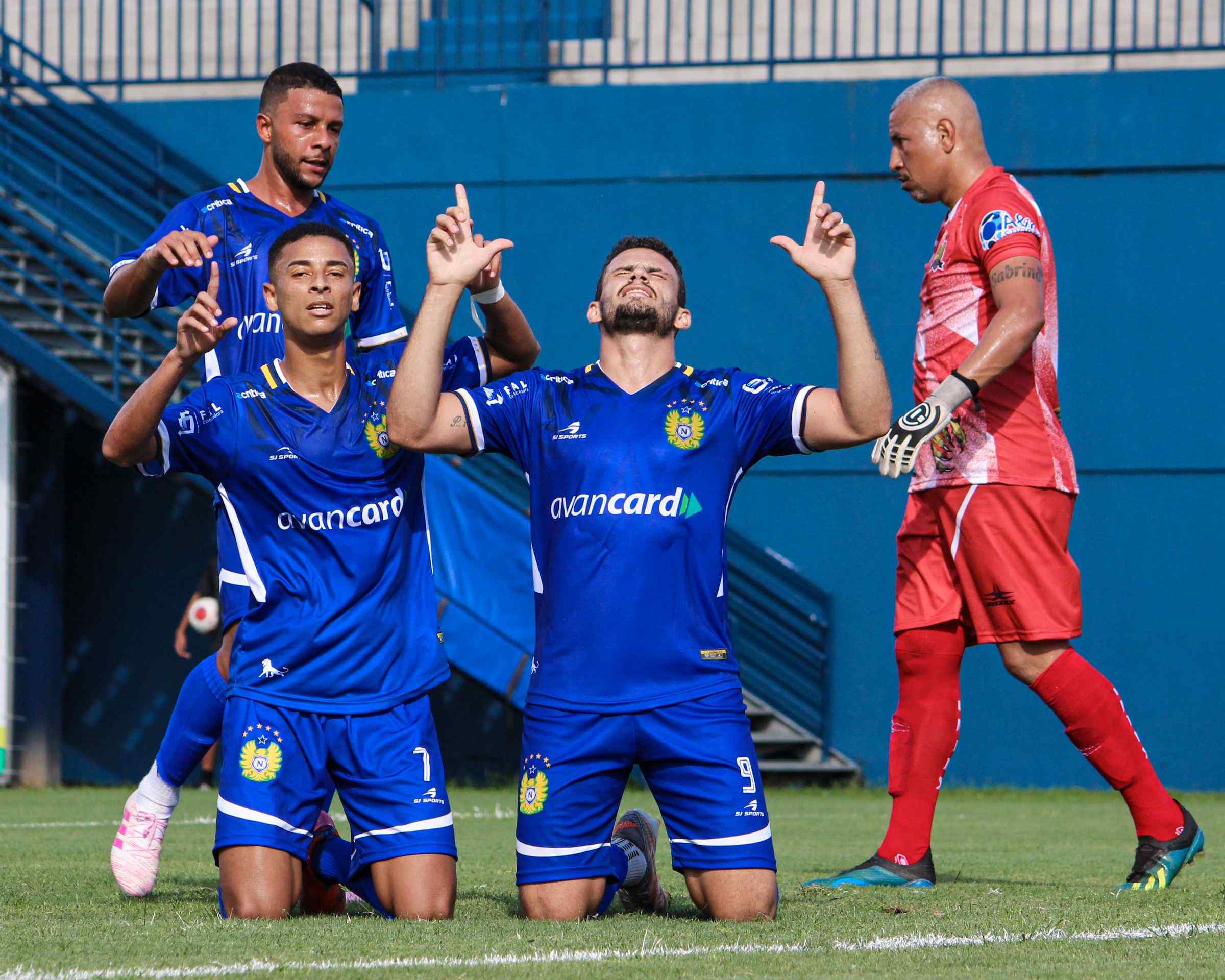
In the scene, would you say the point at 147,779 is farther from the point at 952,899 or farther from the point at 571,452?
the point at 952,899

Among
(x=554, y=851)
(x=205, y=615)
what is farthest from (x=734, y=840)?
(x=205, y=615)

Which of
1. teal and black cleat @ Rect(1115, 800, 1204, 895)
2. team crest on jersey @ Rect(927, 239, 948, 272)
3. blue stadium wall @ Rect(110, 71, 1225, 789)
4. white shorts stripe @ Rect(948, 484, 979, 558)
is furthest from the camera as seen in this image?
blue stadium wall @ Rect(110, 71, 1225, 789)

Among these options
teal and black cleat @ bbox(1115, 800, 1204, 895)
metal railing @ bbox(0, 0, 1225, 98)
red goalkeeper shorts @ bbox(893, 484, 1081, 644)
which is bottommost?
teal and black cleat @ bbox(1115, 800, 1204, 895)

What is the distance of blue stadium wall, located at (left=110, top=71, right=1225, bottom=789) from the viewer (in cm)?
1148

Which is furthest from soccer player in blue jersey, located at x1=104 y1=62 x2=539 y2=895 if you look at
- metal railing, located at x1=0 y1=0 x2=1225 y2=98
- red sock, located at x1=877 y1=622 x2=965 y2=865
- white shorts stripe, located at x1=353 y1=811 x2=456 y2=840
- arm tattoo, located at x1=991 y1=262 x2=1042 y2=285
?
metal railing, located at x1=0 y1=0 x2=1225 y2=98

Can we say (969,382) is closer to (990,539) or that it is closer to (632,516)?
(990,539)

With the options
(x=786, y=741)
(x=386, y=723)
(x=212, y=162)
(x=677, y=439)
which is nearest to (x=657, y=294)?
(x=677, y=439)

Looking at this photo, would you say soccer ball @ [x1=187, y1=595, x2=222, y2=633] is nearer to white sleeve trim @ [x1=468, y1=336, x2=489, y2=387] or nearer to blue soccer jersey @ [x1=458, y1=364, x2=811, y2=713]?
white sleeve trim @ [x1=468, y1=336, x2=489, y2=387]

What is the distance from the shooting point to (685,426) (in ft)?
14.2

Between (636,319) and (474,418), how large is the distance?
0.49 m

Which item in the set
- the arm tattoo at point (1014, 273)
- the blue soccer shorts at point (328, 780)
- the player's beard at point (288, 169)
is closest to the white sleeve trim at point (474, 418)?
the blue soccer shorts at point (328, 780)

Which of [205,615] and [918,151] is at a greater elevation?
[918,151]

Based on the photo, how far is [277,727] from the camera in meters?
4.32

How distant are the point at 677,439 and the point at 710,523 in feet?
0.74
